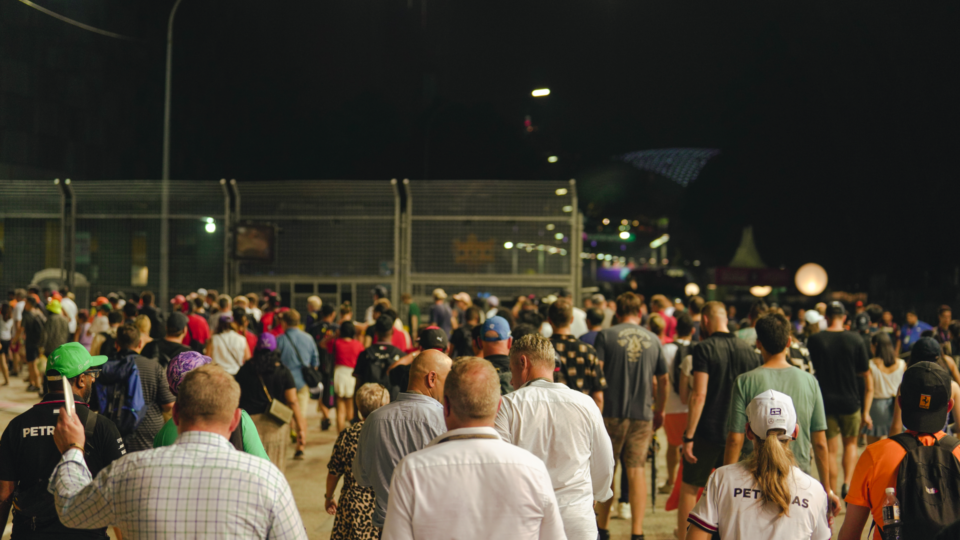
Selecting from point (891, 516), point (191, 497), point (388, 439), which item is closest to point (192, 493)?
point (191, 497)

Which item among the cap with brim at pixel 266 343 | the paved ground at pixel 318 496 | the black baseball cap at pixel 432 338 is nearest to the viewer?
the black baseball cap at pixel 432 338

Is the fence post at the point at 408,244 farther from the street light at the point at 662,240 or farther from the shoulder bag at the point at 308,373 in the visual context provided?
the street light at the point at 662,240

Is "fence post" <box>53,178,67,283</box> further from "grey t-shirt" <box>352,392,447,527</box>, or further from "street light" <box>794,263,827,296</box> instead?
"street light" <box>794,263,827,296</box>

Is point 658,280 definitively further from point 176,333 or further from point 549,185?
point 176,333

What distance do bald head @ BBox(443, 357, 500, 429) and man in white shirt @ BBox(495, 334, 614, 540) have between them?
3.62ft

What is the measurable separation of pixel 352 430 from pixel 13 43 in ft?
38.4

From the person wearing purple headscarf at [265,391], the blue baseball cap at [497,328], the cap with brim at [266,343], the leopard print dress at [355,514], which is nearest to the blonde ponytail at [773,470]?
the leopard print dress at [355,514]

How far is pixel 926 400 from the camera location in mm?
3141

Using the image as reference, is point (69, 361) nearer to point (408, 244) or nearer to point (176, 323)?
point (176, 323)

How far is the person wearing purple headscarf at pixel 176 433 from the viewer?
361 centimetres

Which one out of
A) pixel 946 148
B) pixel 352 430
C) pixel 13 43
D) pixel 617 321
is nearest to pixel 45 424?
pixel 352 430

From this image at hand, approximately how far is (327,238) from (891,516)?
57.4ft

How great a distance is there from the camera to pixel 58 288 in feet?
59.8

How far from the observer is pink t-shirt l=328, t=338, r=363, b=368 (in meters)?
9.74
